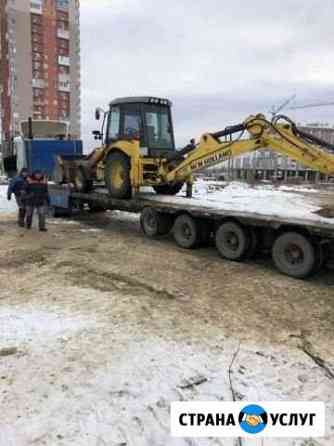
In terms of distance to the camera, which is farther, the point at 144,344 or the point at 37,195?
the point at 37,195

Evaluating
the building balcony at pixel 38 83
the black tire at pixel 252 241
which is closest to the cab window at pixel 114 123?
the black tire at pixel 252 241

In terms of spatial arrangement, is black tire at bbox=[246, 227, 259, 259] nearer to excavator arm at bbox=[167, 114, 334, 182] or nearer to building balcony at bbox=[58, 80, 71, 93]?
excavator arm at bbox=[167, 114, 334, 182]

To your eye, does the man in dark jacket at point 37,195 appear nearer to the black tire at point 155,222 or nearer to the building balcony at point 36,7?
the black tire at point 155,222

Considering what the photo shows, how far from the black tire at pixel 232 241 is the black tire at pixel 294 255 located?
25.1 inches

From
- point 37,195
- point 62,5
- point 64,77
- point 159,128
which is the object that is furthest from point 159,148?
point 62,5

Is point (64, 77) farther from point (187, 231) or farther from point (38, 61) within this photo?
point (187, 231)

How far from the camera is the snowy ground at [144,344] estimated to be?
3.03 m

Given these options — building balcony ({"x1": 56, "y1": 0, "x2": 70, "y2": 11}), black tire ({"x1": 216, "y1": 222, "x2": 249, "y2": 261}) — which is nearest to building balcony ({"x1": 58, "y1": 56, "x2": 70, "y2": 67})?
building balcony ({"x1": 56, "y1": 0, "x2": 70, "y2": 11})

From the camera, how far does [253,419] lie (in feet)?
10.1

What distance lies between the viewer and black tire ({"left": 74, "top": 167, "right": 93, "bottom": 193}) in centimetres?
1192

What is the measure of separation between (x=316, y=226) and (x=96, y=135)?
270 inches

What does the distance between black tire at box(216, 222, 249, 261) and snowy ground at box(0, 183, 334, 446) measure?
10.7 inches

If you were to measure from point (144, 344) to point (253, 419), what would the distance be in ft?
4.63

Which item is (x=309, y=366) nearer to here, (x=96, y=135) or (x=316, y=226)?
(x=316, y=226)
